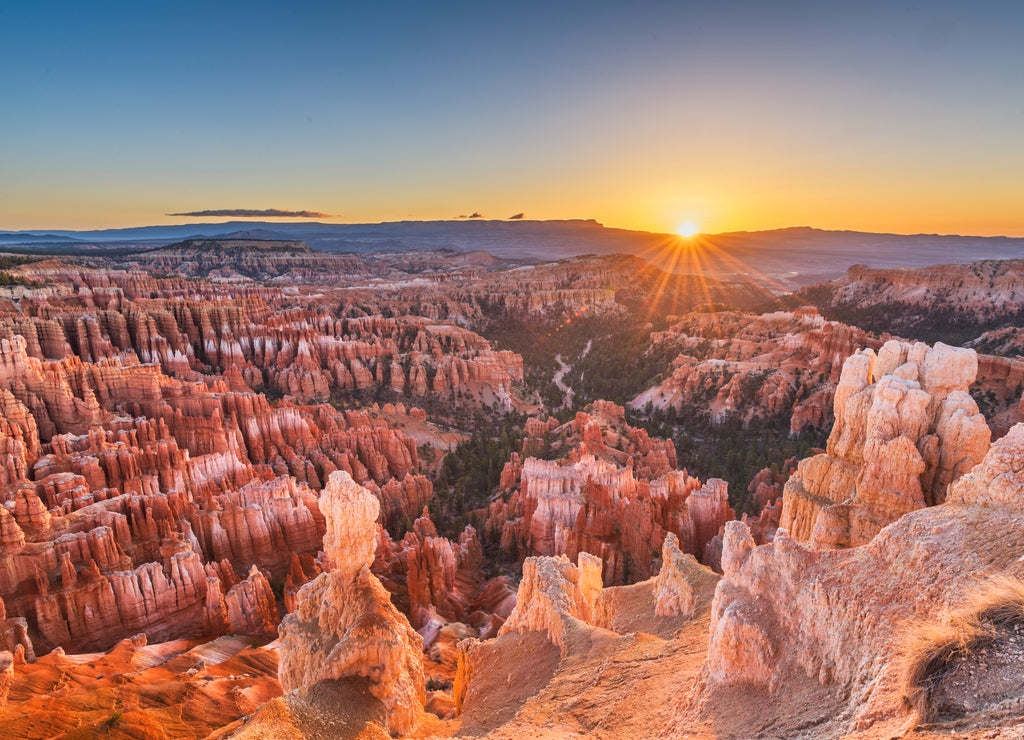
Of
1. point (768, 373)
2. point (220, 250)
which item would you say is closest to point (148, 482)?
point (768, 373)

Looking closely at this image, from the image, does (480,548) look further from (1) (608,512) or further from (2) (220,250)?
(2) (220,250)

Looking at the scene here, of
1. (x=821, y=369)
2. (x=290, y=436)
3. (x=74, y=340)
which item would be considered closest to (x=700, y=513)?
(x=290, y=436)

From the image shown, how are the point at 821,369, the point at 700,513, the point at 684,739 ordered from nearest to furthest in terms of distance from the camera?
the point at 684,739 < the point at 700,513 < the point at 821,369

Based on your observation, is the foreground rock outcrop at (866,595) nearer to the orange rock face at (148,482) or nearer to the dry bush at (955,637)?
the dry bush at (955,637)

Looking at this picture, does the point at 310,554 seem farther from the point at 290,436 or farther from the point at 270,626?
the point at 290,436

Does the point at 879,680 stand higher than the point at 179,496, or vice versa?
the point at 879,680

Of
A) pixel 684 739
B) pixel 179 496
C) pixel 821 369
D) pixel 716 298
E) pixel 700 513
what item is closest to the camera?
pixel 684 739

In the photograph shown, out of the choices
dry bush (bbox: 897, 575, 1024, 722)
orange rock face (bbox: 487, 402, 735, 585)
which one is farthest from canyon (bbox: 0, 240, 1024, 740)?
orange rock face (bbox: 487, 402, 735, 585)
